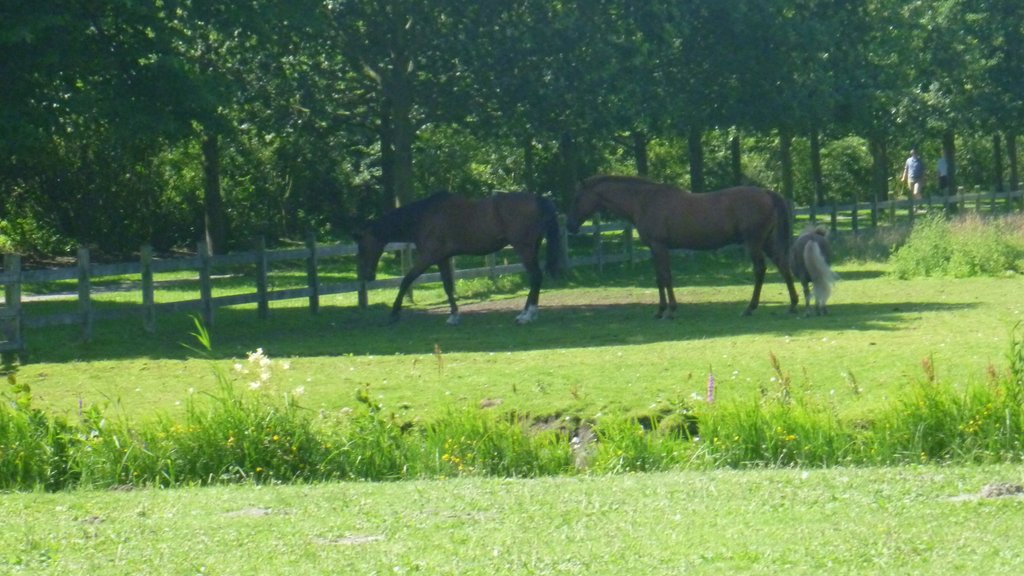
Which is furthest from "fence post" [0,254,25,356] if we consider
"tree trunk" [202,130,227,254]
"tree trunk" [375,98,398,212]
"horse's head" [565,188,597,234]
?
"tree trunk" [202,130,227,254]

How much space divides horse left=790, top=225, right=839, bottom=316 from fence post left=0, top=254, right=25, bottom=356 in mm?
10301

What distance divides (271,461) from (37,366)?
6.47 m

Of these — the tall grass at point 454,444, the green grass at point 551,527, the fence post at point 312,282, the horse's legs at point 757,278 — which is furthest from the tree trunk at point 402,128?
the green grass at point 551,527

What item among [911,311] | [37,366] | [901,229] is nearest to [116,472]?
[37,366]

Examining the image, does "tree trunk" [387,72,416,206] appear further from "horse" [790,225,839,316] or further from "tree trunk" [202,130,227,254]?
"horse" [790,225,839,316]

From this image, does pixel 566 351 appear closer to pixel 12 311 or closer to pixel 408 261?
pixel 12 311

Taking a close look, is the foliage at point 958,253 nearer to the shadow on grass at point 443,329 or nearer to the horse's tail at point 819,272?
the shadow on grass at point 443,329

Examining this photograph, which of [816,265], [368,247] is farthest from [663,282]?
[368,247]

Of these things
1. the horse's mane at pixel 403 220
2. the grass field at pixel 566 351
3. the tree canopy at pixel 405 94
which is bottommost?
the grass field at pixel 566 351

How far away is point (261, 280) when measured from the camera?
21.7 meters

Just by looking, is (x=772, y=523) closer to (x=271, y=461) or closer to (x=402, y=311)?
(x=271, y=461)

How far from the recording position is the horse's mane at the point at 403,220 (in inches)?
839

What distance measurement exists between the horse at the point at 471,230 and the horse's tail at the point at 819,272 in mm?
3861

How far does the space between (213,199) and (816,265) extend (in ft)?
60.7
